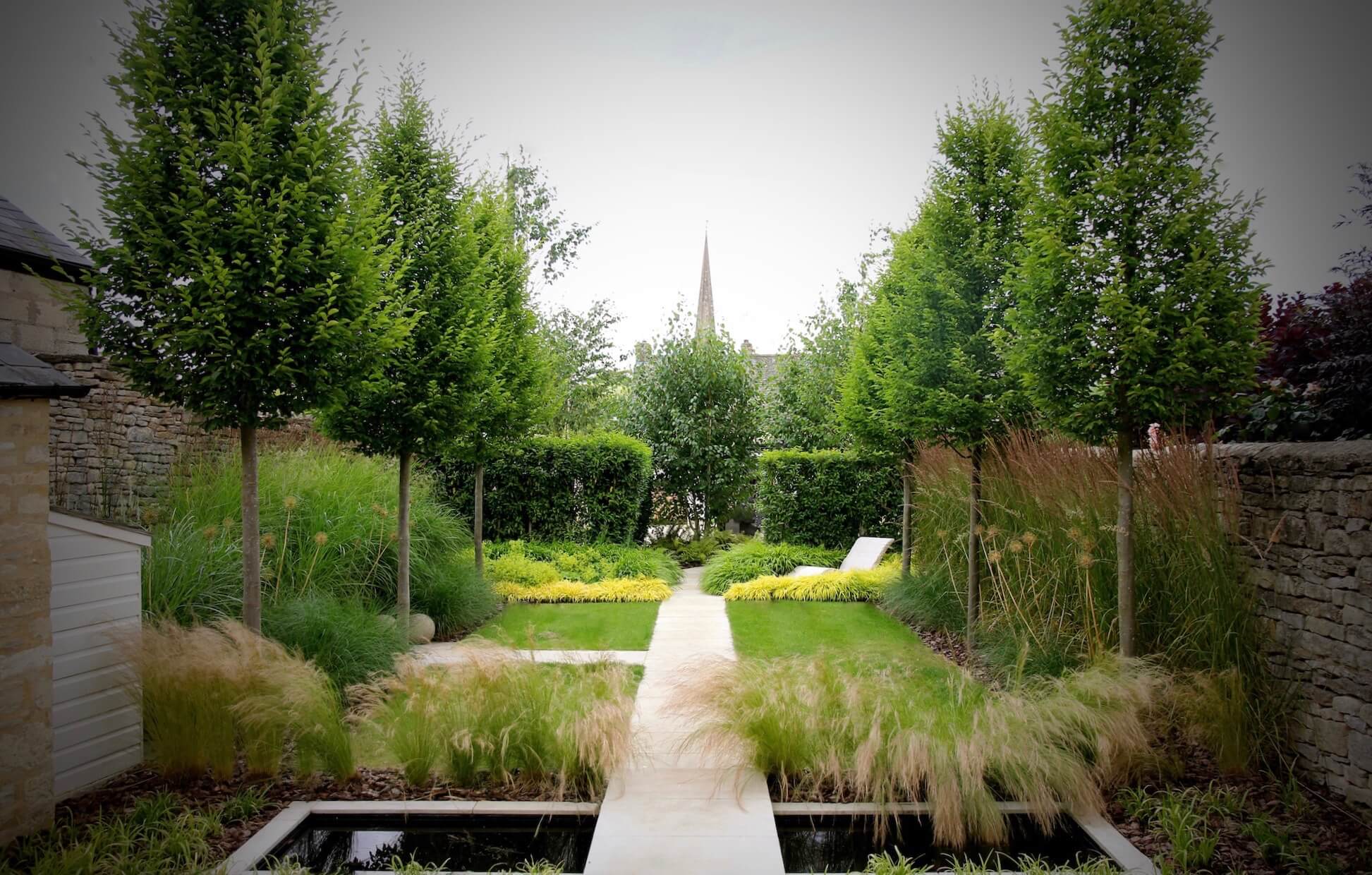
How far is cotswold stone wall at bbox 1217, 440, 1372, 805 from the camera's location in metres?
3.55

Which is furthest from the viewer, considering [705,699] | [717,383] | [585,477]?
[717,383]

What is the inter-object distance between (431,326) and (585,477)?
5.29m

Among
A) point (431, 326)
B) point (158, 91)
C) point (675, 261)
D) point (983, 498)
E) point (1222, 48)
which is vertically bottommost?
point (983, 498)

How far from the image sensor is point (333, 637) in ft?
17.4

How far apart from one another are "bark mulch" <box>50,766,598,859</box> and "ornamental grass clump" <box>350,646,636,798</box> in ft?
0.21

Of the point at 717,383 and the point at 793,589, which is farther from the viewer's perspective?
the point at 717,383

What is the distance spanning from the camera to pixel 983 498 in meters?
7.27

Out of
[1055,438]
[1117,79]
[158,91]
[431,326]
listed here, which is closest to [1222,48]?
[1117,79]

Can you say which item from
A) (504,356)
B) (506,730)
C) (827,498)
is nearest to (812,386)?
(827,498)

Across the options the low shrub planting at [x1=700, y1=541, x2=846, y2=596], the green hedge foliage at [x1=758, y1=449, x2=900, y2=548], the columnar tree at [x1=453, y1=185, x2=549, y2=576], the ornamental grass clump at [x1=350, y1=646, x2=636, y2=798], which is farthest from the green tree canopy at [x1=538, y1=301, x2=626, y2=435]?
the ornamental grass clump at [x1=350, y1=646, x2=636, y2=798]

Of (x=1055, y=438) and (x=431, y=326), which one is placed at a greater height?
(x=431, y=326)

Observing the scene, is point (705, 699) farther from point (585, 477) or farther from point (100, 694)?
point (585, 477)

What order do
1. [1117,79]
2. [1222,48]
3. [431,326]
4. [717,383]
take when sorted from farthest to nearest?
[717,383] < [431,326] < [1222,48] < [1117,79]

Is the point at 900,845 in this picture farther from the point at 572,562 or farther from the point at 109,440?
the point at 109,440
